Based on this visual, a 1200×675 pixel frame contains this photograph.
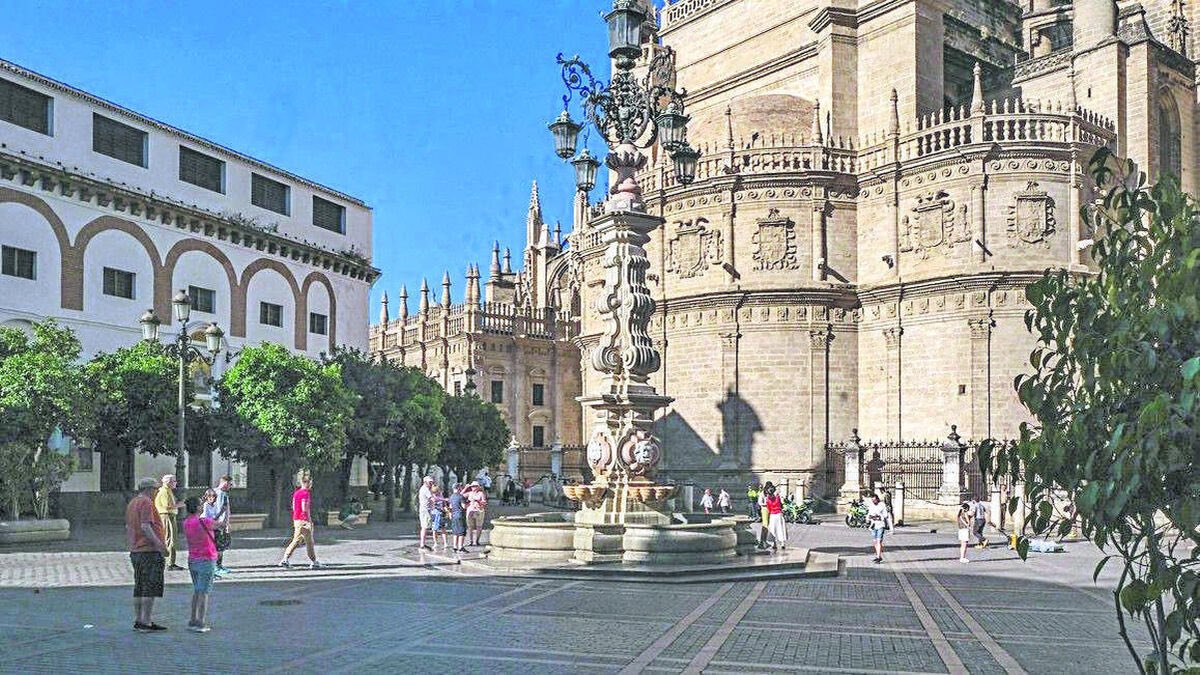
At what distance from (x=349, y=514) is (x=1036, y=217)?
23.9m

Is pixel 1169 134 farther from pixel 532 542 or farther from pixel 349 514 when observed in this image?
pixel 532 542

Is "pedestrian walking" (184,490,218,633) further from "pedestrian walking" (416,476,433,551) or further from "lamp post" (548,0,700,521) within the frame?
"pedestrian walking" (416,476,433,551)

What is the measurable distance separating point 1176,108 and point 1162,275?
4255 centimetres

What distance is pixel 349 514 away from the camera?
1294 inches

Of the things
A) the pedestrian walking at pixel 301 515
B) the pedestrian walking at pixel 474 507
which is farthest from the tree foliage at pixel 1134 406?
the pedestrian walking at pixel 474 507

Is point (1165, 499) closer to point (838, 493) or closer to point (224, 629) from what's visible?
point (224, 629)

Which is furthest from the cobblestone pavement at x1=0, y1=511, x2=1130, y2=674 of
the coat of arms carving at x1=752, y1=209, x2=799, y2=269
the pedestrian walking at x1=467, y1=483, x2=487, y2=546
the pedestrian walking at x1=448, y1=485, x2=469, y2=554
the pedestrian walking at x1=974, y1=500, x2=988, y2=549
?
the coat of arms carving at x1=752, y1=209, x2=799, y2=269

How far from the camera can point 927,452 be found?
3678 cm

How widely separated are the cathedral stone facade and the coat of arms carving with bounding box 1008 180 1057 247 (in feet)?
0.22

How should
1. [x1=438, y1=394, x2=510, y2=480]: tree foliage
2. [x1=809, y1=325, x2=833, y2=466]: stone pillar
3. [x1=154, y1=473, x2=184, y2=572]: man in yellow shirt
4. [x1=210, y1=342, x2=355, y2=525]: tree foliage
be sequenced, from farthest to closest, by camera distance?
1. [x1=438, y1=394, x2=510, y2=480]: tree foliage
2. [x1=809, y1=325, x2=833, y2=466]: stone pillar
3. [x1=210, y1=342, x2=355, y2=525]: tree foliage
4. [x1=154, y1=473, x2=184, y2=572]: man in yellow shirt

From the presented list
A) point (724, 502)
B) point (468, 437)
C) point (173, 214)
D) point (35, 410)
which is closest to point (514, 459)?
point (468, 437)

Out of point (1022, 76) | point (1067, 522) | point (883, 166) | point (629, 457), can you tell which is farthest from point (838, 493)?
point (1067, 522)

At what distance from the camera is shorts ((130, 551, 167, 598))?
1152 cm

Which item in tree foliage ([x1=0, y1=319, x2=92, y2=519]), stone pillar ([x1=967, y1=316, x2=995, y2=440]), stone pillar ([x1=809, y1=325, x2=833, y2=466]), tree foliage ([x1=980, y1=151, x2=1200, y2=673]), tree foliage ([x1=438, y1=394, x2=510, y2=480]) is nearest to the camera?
tree foliage ([x1=980, y1=151, x2=1200, y2=673])
